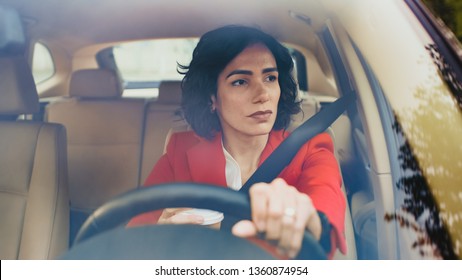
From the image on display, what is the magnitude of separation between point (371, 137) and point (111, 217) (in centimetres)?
69

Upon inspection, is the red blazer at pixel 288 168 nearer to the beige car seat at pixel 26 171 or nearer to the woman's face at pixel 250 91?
the woman's face at pixel 250 91

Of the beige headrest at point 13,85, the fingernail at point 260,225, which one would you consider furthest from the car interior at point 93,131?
the fingernail at point 260,225

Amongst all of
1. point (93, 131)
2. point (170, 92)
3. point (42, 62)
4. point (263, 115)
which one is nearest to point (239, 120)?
point (263, 115)

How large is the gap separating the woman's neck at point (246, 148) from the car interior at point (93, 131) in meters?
0.10

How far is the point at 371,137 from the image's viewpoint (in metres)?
1.32

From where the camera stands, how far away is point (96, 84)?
181cm

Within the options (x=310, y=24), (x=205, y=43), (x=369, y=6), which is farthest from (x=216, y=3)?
(x=369, y=6)

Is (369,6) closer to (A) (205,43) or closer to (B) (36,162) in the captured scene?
(A) (205,43)

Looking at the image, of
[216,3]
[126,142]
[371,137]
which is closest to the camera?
[371,137]

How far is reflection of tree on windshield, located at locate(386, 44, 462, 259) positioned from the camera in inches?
41.3

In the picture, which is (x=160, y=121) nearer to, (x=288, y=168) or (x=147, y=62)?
(x=147, y=62)

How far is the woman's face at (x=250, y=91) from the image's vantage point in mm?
1325

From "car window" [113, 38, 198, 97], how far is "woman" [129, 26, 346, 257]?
7.0 inches

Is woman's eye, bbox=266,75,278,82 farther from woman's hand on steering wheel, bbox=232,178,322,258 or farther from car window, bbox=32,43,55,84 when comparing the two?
car window, bbox=32,43,55,84
